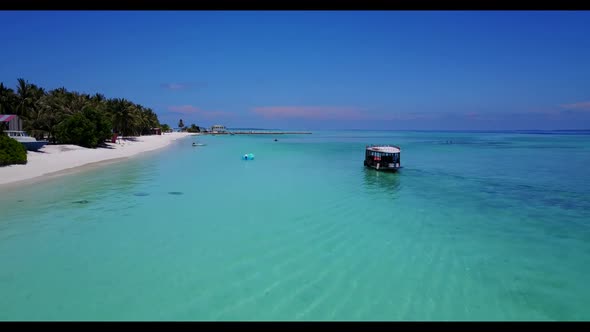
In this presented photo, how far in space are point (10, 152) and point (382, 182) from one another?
107 feet

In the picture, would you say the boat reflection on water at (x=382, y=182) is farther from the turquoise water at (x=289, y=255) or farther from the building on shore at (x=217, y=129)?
the building on shore at (x=217, y=129)

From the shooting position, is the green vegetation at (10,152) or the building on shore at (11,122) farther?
the building on shore at (11,122)

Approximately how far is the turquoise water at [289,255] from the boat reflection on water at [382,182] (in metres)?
1.69

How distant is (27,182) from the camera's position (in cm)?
2678

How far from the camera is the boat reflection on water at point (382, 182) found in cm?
2720

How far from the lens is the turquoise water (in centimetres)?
947

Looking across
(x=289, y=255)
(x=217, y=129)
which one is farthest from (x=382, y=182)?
(x=217, y=129)

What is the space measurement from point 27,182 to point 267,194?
18.5 m

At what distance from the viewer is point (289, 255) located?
515 inches

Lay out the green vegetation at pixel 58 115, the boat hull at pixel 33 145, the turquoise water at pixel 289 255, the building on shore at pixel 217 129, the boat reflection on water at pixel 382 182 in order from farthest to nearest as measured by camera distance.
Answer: the building on shore at pixel 217 129 → the green vegetation at pixel 58 115 → the boat hull at pixel 33 145 → the boat reflection on water at pixel 382 182 → the turquoise water at pixel 289 255

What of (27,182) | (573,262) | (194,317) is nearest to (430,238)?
(573,262)

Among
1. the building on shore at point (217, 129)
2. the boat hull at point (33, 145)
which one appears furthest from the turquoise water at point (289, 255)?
the building on shore at point (217, 129)
